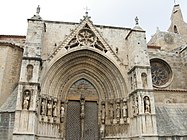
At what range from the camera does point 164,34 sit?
20.2m

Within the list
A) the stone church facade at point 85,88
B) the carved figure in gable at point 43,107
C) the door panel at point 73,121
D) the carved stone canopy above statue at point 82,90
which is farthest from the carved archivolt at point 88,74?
the carved figure in gable at point 43,107

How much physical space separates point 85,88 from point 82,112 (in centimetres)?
134

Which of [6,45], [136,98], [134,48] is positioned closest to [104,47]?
[134,48]

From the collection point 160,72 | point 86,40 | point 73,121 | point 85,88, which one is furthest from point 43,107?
point 160,72

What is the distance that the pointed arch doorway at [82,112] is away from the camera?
10.5 meters

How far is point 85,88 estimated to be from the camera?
1141 cm

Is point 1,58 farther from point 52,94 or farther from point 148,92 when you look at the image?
point 148,92

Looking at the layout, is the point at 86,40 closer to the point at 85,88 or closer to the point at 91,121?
the point at 85,88

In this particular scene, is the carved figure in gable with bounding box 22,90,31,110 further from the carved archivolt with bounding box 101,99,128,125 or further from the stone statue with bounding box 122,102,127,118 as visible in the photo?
the stone statue with bounding box 122,102,127,118

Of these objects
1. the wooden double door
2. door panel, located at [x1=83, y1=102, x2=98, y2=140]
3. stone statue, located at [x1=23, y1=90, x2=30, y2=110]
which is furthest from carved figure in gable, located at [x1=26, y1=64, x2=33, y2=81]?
door panel, located at [x1=83, y1=102, x2=98, y2=140]

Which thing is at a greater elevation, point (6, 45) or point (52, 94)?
point (6, 45)

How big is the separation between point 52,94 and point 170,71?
792 centimetres

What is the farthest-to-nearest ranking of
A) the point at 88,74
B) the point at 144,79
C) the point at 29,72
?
the point at 88,74, the point at 144,79, the point at 29,72

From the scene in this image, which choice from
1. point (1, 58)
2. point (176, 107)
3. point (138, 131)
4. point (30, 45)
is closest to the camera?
point (138, 131)
